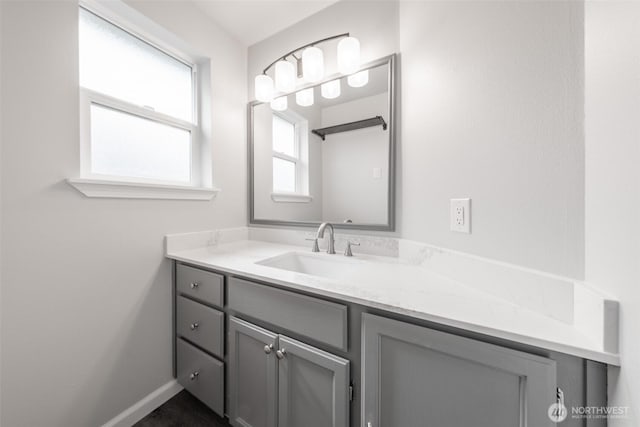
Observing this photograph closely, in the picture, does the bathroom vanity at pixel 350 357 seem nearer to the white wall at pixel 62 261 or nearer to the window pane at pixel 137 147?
the white wall at pixel 62 261

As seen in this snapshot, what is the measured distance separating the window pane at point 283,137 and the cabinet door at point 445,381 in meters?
1.19

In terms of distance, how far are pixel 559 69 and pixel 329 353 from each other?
3.36ft

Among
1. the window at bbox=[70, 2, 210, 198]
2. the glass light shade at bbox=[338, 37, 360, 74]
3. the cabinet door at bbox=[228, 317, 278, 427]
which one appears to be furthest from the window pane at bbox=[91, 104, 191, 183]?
the glass light shade at bbox=[338, 37, 360, 74]

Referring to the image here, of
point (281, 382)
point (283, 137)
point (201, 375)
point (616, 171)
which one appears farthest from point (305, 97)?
point (201, 375)

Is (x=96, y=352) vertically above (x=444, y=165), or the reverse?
(x=444, y=165)

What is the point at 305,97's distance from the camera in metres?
1.48

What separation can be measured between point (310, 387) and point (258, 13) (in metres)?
2.02

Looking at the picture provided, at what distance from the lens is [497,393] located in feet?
1.81

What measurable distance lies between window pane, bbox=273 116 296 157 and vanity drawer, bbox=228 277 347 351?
926mm

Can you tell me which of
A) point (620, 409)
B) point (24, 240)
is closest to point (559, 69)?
point (620, 409)

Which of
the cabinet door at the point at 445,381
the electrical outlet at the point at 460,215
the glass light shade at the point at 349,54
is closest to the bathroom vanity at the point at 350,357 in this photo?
the cabinet door at the point at 445,381

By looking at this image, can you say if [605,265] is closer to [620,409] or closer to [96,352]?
[620,409]

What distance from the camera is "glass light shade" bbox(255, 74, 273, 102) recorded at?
154 cm

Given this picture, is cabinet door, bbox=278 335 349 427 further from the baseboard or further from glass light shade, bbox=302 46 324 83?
glass light shade, bbox=302 46 324 83
